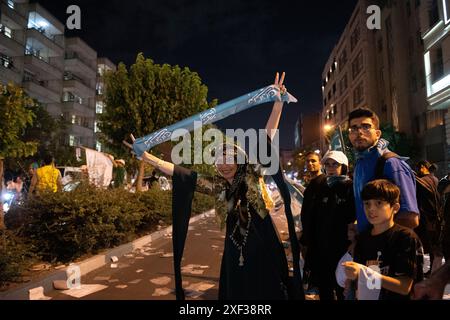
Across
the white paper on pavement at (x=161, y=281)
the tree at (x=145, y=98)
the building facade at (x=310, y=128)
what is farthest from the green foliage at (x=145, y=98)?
the building facade at (x=310, y=128)

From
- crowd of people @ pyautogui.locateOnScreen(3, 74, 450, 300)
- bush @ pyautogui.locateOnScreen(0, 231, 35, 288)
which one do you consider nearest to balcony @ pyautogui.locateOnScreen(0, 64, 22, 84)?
bush @ pyautogui.locateOnScreen(0, 231, 35, 288)

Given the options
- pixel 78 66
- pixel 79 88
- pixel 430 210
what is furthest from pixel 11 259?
pixel 78 66

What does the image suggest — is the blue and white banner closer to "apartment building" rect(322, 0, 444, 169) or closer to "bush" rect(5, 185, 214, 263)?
"bush" rect(5, 185, 214, 263)

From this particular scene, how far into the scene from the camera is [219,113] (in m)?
3.78

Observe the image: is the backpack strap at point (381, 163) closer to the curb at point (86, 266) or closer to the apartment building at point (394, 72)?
the curb at point (86, 266)

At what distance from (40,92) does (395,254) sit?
3878 centimetres

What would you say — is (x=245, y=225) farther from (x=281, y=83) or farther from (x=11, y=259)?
(x=11, y=259)

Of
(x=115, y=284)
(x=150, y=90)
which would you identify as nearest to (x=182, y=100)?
(x=150, y=90)

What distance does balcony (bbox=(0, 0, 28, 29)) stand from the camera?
2980 cm

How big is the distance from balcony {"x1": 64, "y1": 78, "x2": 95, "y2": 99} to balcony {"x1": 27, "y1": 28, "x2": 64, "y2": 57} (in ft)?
10.7

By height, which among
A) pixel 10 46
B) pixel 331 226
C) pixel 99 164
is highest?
pixel 10 46

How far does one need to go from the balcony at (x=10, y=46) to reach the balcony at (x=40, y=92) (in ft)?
8.74
